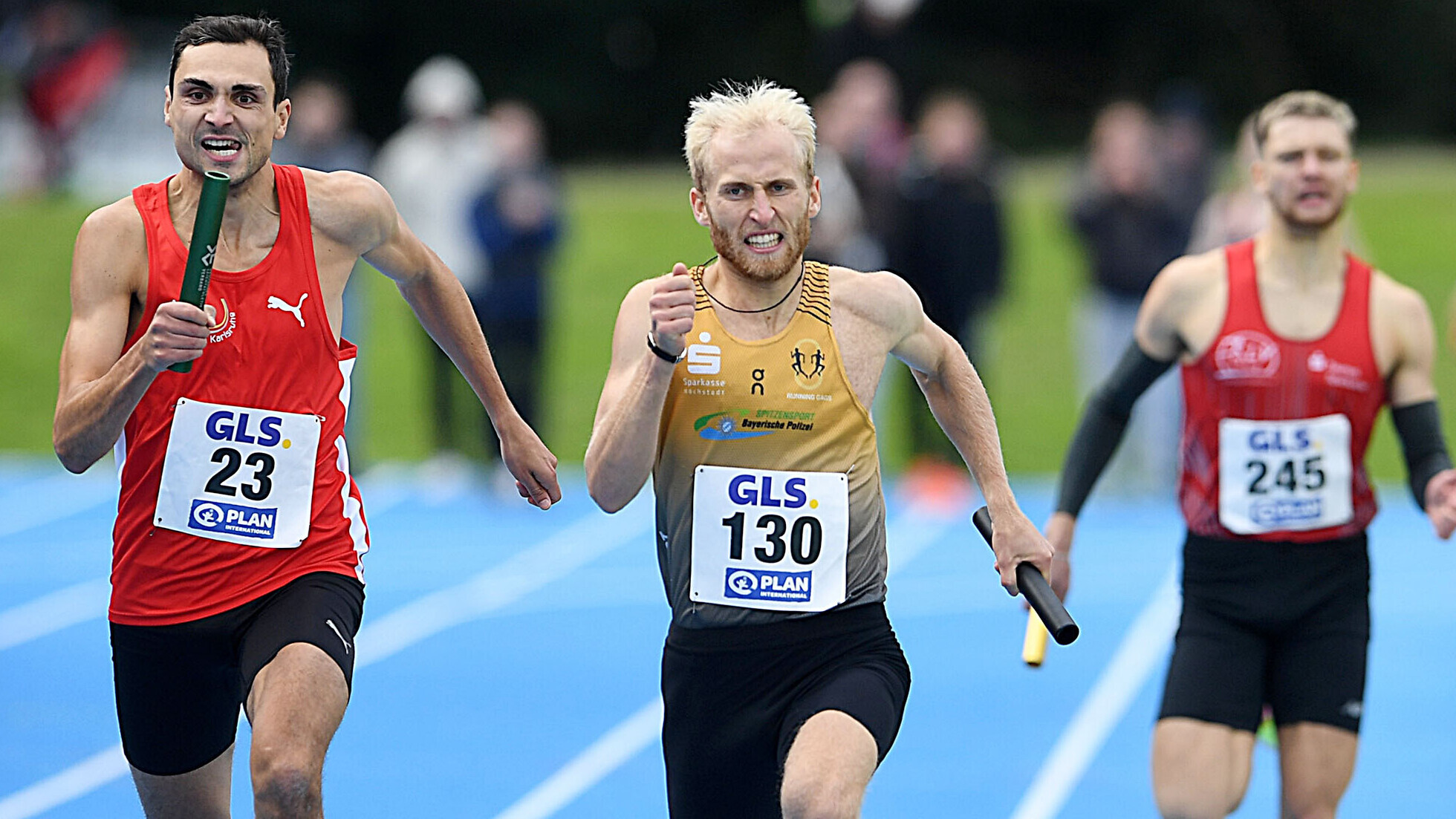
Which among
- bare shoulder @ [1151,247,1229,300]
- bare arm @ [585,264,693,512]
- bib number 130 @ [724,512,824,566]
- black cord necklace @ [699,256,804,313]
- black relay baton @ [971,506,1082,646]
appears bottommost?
black relay baton @ [971,506,1082,646]

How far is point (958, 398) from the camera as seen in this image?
16.5 feet

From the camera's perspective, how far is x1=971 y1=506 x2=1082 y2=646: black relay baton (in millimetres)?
4348

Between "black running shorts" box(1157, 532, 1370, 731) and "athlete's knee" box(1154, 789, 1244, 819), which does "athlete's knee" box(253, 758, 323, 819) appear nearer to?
"athlete's knee" box(1154, 789, 1244, 819)

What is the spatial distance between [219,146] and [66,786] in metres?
3.73

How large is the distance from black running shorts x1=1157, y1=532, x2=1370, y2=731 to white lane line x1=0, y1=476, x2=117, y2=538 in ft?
31.3

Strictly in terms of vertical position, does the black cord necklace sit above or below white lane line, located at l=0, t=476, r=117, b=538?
below

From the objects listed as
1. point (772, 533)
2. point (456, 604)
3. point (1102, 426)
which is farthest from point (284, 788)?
point (456, 604)

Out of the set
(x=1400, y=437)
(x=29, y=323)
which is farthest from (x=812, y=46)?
(x=1400, y=437)

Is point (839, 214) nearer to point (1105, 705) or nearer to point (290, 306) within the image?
point (1105, 705)

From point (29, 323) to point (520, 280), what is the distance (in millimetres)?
9872

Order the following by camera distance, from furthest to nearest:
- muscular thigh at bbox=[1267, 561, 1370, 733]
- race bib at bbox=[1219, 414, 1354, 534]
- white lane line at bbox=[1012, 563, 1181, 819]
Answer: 1. white lane line at bbox=[1012, 563, 1181, 819]
2. race bib at bbox=[1219, 414, 1354, 534]
3. muscular thigh at bbox=[1267, 561, 1370, 733]

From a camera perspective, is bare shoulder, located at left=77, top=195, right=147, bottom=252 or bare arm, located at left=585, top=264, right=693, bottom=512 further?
A: bare shoulder, located at left=77, top=195, right=147, bottom=252

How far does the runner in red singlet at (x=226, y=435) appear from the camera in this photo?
4.71m

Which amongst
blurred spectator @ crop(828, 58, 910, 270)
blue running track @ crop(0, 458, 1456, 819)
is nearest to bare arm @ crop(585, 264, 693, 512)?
blue running track @ crop(0, 458, 1456, 819)
